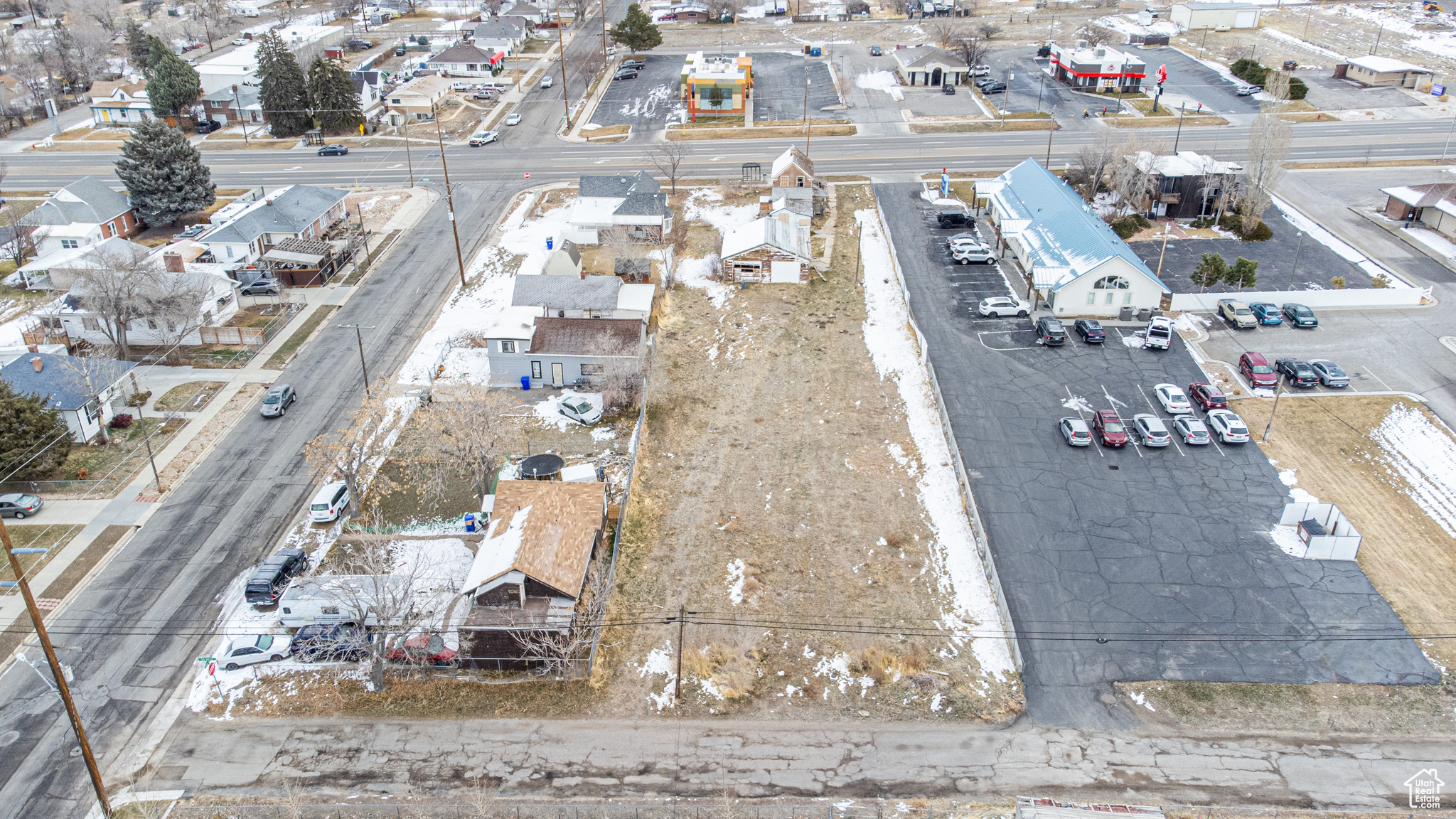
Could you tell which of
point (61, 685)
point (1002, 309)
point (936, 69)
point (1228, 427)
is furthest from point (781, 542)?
point (936, 69)

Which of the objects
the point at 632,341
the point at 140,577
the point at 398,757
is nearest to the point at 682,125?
the point at 632,341

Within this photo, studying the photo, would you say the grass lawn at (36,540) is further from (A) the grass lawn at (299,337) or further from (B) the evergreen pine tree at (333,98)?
(B) the evergreen pine tree at (333,98)

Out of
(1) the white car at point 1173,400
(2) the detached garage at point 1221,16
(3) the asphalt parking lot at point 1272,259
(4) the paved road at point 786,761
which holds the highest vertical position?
(2) the detached garage at point 1221,16

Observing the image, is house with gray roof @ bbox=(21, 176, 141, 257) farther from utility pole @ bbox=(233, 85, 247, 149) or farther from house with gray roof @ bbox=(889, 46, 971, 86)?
house with gray roof @ bbox=(889, 46, 971, 86)

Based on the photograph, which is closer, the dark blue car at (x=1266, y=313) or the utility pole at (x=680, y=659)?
the utility pole at (x=680, y=659)

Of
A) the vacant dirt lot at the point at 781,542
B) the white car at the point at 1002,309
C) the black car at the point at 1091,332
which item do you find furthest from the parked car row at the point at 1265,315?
the vacant dirt lot at the point at 781,542
